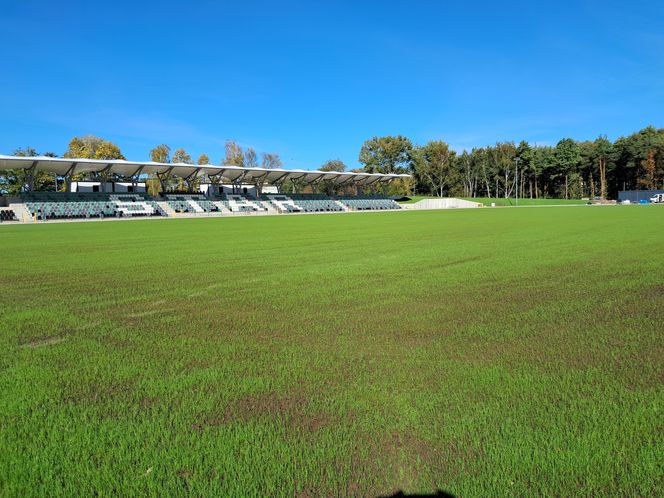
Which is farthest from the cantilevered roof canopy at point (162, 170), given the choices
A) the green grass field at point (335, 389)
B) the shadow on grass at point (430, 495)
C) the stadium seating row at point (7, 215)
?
the shadow on grass at point (430, 495)

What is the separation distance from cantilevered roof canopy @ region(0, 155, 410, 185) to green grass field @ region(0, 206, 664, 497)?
42741 mm

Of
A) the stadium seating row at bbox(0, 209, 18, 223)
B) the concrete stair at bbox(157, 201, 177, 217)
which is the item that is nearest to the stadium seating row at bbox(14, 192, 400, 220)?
the concrete stair at bbox(157, 201, 177, 217)

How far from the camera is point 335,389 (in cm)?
323

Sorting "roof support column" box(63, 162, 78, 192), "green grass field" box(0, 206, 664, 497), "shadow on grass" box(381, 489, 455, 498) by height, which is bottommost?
"shadow on grass" box(381, 489, 455, 498)

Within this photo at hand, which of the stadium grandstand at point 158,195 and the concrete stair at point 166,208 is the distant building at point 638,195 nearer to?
the stadium grandstand at point 158,195

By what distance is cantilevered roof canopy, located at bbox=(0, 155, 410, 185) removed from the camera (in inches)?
1682

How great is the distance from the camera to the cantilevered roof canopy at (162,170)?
42719 millimetres

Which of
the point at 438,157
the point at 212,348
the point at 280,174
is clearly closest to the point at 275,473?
the point at 212,348

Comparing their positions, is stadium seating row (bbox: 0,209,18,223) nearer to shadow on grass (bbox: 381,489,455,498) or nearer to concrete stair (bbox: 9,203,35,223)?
concrete stair (bbox: 9,203,35,223)

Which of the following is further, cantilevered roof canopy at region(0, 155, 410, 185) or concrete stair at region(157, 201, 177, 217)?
concrete stair at region(157, 201, 177, 217)

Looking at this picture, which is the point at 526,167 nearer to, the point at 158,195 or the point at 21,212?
the point at 158,195

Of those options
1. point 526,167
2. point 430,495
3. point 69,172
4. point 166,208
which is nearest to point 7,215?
point 69,172

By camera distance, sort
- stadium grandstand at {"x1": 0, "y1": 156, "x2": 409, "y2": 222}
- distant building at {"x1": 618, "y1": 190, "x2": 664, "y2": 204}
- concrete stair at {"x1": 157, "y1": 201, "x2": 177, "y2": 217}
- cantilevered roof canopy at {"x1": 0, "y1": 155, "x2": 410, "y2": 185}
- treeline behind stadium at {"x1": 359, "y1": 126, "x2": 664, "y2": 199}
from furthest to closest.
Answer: treeline behind stadium at {"x1": 359, "y1": 126, "x2": 664, "y2": 199} < distant building at {"x1": 618, "y1": 190, "x2": 664, "y2": 204} < concrete stair at {"x1": 157, "y1": 201, "x2": 177, "y2": 217} < stadium grandstand at {"x1": 0, "y1": 156, "x2": 409, "y2": 222} < cantilevered roof canopy at {"x1": 0, "y1": 155, "x2": 410, "y2": 185}

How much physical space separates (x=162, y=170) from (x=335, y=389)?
52.3m
